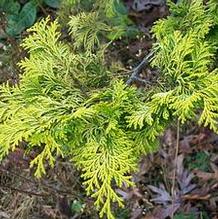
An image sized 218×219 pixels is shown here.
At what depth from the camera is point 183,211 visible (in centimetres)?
320

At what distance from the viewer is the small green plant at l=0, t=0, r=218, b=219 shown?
59.1 inches

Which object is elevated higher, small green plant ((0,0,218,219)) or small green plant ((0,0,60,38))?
small green plant ((0,0,60,38))

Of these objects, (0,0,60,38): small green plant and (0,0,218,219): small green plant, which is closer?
(0,0,218,219): small green plant

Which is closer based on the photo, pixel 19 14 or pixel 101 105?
pixel 101 105

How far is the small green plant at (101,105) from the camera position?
150 cm

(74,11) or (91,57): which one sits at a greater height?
(74,11)

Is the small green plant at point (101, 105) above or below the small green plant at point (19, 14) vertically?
below

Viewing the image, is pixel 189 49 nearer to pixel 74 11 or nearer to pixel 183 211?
pixel 74 11

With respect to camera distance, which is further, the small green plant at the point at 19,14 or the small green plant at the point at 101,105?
the small green plant at the point at 19,14

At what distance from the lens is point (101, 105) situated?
4.88 ft

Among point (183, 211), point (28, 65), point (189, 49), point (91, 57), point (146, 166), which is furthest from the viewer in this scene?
point (146, 166)

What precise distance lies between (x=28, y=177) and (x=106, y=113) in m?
1.98

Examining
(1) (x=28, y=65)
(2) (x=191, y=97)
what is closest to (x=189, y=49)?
(2) (x=191, y=97)

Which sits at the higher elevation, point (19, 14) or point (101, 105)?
point (19, 14)
